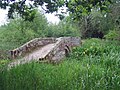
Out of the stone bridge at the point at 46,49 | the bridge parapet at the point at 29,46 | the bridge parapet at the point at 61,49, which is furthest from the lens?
the bridge parapet at the point at 29,46

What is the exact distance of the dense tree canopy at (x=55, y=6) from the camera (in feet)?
15.2

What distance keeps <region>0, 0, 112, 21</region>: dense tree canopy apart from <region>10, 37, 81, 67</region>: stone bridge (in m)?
4.38

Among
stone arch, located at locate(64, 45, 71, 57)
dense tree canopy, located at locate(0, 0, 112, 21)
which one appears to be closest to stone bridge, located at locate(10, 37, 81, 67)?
stone arch, located at locate(64, 45, 71, 57)

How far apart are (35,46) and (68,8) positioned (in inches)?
323

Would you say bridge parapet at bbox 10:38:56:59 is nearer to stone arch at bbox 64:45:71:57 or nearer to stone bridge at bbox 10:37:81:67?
stone bridge at bbox 10:37:81:67

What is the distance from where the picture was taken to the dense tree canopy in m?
4.65

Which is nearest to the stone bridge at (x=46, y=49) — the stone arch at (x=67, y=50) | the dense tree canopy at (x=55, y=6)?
the stone arch at (x=67, y=50)

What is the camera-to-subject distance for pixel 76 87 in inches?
175

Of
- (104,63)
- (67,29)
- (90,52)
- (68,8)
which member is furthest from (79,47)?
(68,8)

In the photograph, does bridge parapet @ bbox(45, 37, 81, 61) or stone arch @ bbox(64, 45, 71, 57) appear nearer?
bridge parapet @ bbox(45, 37, 81, 61)

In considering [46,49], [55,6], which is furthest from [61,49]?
[55,6]

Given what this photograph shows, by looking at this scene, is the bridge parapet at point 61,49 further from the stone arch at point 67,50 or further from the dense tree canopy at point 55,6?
the dense tree canopy at point 55,6

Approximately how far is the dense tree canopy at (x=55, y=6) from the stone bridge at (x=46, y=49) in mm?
4382

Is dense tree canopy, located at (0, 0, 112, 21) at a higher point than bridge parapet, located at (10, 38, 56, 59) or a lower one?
higher
